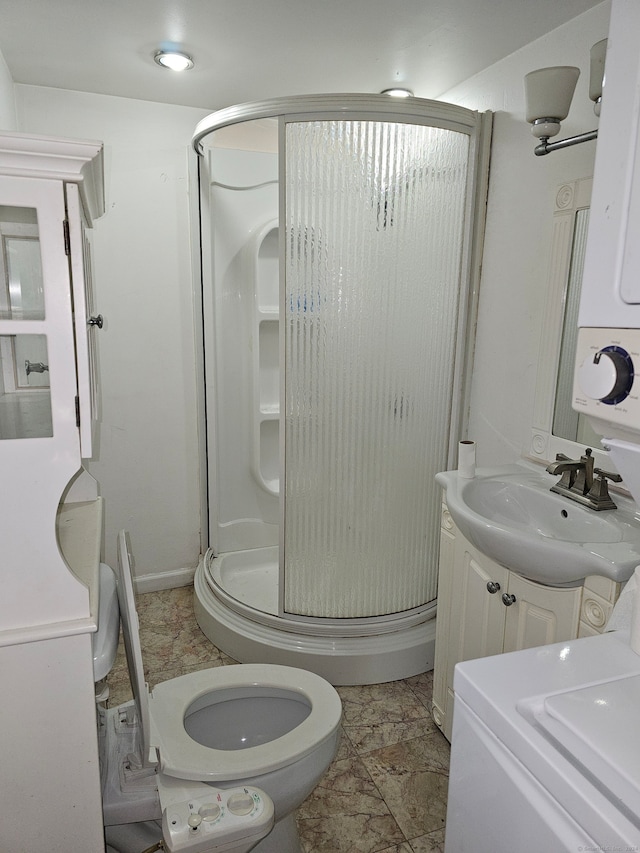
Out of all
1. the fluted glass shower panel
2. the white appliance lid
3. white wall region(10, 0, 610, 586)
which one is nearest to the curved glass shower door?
the fluted glass shower panel

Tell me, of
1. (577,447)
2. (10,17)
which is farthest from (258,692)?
(10,17)

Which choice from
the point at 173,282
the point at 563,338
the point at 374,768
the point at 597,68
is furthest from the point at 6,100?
the point at 374,768

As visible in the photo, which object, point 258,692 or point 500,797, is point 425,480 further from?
point 500,797

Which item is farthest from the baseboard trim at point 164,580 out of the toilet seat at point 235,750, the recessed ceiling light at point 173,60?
the recessed ceiling light at point 173,60

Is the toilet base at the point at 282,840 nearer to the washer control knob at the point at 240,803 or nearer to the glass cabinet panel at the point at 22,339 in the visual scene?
the washer control knob at the point at 240,803

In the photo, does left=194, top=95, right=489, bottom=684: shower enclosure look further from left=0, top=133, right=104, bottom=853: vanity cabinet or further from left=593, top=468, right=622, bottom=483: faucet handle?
left=0, top=133, right=104, bottom=853: vanity cabinet

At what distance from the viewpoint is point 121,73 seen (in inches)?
85.0

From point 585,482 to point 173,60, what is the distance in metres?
1.95

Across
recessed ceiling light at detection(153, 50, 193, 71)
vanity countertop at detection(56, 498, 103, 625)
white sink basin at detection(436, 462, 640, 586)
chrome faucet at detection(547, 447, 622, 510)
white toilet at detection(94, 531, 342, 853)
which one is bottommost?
white toilet at detection(94, 531, 342, 853)

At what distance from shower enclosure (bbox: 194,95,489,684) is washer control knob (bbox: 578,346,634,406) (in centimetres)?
130

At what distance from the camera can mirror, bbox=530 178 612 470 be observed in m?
1.74

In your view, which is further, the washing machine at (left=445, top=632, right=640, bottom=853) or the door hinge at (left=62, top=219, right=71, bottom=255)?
the door hinge at (left=62, top=219, right=71, bottom=255)

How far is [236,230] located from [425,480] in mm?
1462

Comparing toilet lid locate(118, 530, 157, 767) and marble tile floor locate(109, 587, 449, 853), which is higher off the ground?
toilet lid locate(118, 530, 157, 767)
